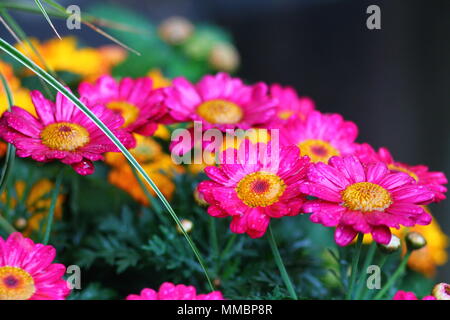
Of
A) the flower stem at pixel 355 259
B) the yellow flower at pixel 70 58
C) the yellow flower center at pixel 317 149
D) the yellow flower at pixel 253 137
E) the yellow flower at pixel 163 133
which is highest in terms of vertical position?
the yellow flower at pixel 70 58

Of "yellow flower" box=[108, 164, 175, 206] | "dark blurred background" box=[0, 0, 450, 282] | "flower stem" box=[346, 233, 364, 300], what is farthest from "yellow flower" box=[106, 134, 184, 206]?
"dark blurred background" box=[0, 0, 450, 282]

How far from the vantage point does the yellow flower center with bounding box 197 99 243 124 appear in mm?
488

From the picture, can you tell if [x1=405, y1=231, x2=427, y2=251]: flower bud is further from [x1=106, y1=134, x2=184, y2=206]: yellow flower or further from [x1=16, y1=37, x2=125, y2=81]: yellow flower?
[x1=16, y1=37, x2=125, y2=81]: yellow flower

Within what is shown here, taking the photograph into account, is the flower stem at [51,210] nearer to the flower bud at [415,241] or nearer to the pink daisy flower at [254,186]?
the pink daisy flower at [254,186]

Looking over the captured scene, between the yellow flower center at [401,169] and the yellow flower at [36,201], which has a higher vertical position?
the yellow flower center at [401,169]

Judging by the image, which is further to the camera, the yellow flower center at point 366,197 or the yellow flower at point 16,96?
the yellow flower at point 16,96

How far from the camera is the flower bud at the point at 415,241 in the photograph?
439 millimetres

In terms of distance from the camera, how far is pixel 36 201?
1.80 feet

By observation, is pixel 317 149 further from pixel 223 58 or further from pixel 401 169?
pixel 223 58

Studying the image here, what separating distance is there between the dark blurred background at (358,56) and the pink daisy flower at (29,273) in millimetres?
1231

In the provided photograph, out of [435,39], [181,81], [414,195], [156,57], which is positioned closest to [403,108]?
[435,39]

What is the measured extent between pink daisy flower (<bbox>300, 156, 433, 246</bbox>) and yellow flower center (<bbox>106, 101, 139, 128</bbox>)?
0.18 m

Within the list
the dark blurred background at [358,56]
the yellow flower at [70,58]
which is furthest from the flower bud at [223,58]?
the dark blurred background at [358,56]

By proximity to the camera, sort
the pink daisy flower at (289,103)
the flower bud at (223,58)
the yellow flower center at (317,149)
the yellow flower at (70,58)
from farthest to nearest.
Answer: the flower bud at (223,58), the yellow flower at (70,58), the pink daisy flower at (289,103), the yellow flower center at (317,149)
